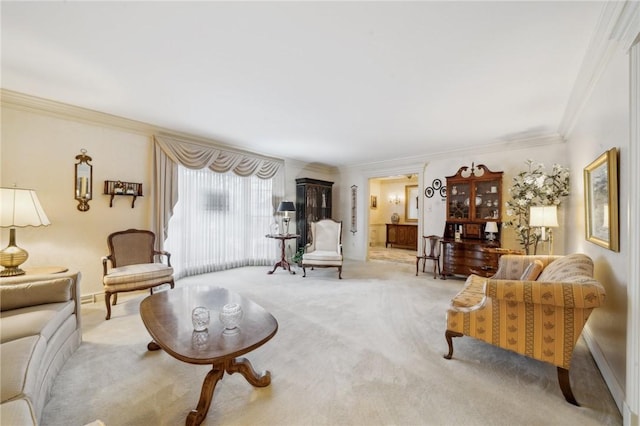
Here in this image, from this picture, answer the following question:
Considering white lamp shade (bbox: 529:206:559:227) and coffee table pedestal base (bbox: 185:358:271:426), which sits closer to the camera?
coffee table pedestal base (bbox: 185:358:271:426)

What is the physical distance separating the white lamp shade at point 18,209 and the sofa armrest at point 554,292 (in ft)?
12.6

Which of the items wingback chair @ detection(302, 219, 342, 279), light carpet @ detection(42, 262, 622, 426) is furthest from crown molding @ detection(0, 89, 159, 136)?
wingback chair @ detection(302, 219, 342, 279)

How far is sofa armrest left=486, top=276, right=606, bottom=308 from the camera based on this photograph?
1.58 m

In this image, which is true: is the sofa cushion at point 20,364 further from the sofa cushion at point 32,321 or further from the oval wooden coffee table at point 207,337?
the oval wooden coffee table at point 207,337

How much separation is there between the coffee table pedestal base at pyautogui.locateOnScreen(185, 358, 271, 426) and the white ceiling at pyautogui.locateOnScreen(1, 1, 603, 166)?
91.2 inches

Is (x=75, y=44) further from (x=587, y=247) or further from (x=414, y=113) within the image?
(x=587, y=247)

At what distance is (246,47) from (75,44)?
1340 millimetres

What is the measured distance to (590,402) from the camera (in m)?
1.71

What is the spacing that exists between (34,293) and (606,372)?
427 centimetres

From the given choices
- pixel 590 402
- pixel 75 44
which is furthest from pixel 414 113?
pixel 75 44

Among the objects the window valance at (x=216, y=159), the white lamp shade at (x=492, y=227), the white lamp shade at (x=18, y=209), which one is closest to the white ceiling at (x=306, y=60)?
the window valance at (x=216, y=159)

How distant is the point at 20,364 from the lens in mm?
1280

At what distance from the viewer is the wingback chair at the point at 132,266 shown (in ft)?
9.70

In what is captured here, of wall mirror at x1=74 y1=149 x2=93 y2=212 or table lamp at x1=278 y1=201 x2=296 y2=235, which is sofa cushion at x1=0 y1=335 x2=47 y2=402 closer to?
wall mirror at x1=74 y1=149 x2=93 y2=212
